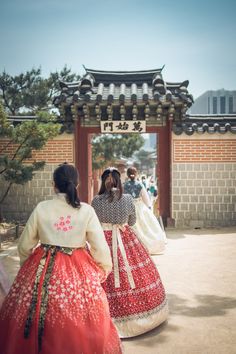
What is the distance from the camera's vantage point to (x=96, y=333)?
7.52ft

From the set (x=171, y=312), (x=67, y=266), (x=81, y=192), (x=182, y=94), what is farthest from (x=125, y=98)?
(x=67, y=266)

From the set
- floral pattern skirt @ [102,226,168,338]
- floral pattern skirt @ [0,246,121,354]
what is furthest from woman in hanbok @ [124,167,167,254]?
floral pattern skirt @ [0,246,121,354]

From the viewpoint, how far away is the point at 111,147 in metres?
Answer: 14.5

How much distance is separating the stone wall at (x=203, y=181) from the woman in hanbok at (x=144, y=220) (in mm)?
2376

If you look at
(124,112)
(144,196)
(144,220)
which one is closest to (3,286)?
(144,196)

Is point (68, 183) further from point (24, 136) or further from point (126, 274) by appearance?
point (24, 136)

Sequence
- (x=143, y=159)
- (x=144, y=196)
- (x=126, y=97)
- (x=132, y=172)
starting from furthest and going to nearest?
(x=143, y=159) → (x=126, y=97) → (x=144, y=196) → (x=132, y=172)

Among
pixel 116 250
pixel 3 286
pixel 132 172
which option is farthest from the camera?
pixel 132 172

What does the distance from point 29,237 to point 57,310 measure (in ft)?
1.81

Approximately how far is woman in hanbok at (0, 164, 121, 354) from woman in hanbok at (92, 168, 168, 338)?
30.6 inches

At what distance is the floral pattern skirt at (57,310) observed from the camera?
2.21m

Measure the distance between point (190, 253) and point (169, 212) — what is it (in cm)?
271

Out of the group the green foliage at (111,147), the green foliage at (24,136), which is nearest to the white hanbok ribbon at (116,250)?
the green foliage at (24,136)

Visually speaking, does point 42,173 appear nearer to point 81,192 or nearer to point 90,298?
point 81,192
